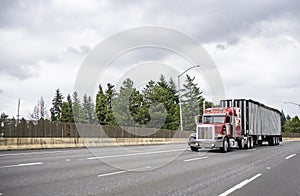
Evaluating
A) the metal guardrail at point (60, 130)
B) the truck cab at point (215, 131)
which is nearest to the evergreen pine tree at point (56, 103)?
the metal guardrail at point (60, 130)

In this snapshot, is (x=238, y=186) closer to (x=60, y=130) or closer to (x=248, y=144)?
(x=248, y=144)

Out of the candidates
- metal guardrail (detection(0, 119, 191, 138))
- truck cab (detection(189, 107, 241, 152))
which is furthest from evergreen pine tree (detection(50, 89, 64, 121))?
truck cab (detection(189, 107, 241, 152))

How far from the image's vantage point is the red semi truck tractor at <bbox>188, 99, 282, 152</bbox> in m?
25.1

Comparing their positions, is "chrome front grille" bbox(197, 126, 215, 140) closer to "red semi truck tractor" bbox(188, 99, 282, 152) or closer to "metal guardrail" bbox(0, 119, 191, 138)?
"red semi truck tractor" bbox(188, 99, 282, 152)

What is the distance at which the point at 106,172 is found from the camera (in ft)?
40.7

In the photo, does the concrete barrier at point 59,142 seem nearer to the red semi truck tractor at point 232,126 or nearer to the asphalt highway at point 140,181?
the red semi truck tractor at point 232,126

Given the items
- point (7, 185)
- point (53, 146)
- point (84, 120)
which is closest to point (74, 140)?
point (53, 146)

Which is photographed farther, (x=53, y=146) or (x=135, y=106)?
(x=135, y=106)

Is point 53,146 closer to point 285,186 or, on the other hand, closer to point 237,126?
point 237,126

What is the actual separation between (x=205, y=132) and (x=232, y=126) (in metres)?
2.70

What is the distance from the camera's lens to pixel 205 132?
82.7 feet

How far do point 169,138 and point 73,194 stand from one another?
140 ft

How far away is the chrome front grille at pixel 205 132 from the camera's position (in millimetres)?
25109

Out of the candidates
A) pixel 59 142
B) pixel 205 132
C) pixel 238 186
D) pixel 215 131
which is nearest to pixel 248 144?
pixel 215 131
